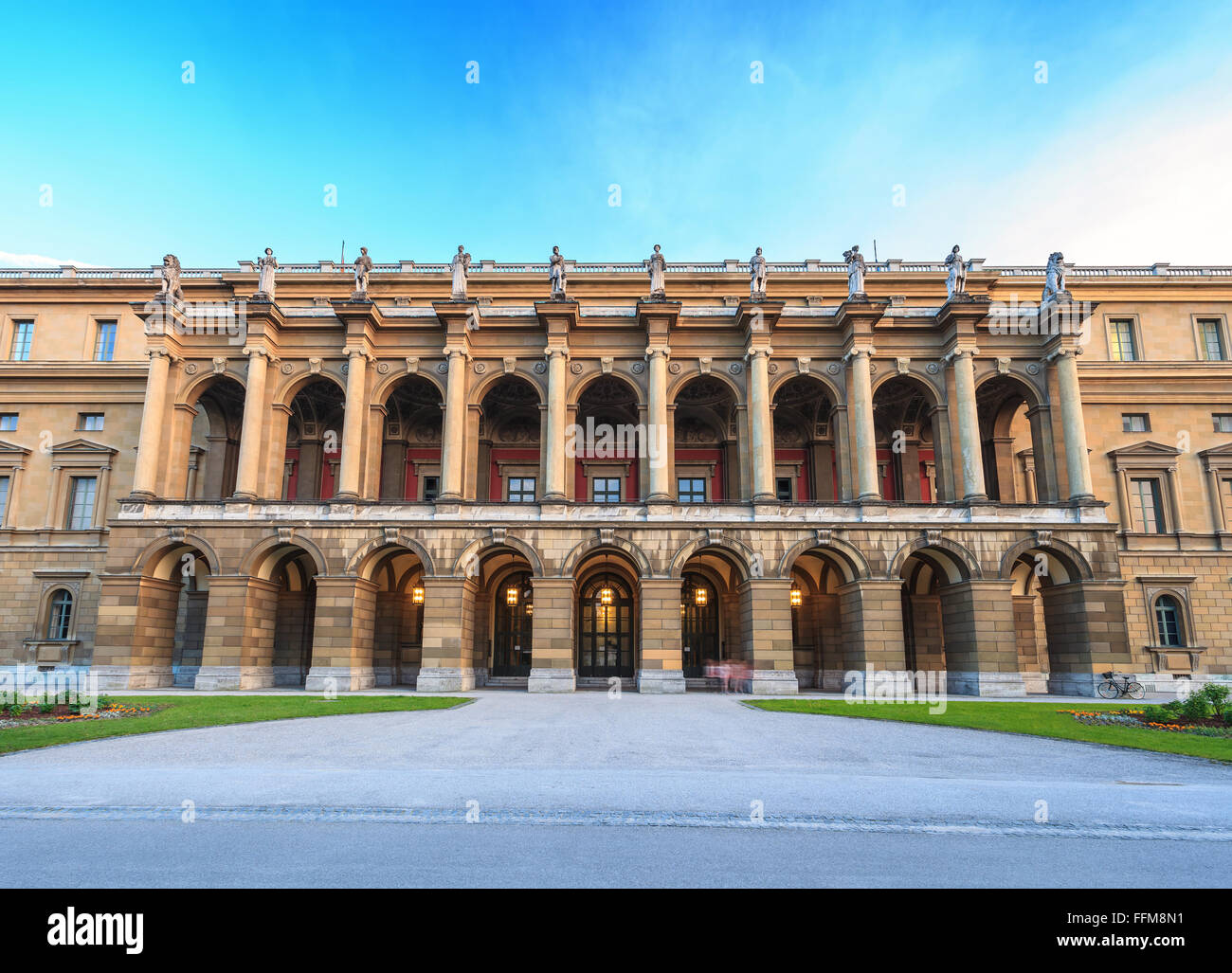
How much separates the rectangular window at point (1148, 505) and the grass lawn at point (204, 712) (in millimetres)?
35157

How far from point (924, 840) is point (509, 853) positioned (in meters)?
3.98

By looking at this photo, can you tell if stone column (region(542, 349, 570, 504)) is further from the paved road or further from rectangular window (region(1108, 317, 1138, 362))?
rectangular window (region(1108, 317, 1138, 362))

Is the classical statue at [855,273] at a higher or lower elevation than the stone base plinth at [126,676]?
higher

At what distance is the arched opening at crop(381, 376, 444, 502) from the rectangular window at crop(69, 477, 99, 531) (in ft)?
50.6

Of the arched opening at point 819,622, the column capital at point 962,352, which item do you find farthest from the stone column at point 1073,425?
the arched opening at point 819,622

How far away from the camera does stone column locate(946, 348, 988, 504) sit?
109 feet

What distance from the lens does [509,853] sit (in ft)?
21.2

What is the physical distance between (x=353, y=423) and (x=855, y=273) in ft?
81.7

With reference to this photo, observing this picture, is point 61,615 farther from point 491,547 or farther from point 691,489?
point 691,489

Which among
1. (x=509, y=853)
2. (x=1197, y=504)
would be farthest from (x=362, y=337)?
(x=1197, y=504)

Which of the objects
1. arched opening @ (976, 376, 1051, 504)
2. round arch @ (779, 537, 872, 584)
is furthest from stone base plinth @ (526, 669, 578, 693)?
arched opening @ (976, 376, 1051, 504)

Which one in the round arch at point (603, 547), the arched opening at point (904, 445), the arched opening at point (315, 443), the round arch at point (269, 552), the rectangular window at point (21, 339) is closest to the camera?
the round arch at point (603, 547)

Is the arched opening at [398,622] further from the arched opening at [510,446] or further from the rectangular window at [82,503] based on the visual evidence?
the rectangular window at [82,503]

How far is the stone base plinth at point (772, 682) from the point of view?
30984 millimetres
